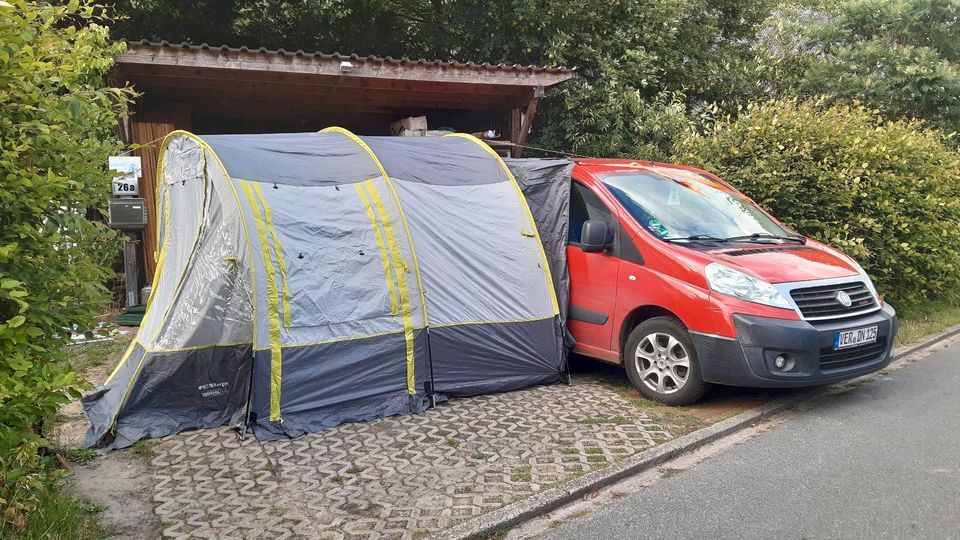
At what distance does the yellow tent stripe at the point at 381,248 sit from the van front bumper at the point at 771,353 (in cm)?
231

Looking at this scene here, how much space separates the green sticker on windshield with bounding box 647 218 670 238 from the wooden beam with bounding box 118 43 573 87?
429 cm

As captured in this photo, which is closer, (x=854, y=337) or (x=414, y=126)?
(x=854, y=337)

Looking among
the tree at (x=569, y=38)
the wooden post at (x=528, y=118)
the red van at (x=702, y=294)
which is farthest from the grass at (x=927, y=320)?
the wooden post at (x=528, y=118)

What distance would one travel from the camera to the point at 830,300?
210 inches

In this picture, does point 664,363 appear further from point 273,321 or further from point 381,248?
point 273,321

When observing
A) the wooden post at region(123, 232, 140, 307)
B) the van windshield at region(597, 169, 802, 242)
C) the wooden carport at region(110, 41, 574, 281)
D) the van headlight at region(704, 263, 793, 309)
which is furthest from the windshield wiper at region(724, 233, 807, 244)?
the wooden post at region(123, 232, 140, 307)

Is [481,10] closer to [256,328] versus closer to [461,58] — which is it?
[461,58]

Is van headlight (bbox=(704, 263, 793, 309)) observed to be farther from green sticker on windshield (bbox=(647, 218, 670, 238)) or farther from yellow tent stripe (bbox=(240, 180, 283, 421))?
yellow tent stripe (bbox=(240, 180, 283, 421))

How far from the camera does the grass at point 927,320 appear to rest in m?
7.95

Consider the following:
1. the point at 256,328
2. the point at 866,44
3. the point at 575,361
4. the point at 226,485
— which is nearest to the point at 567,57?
the point at 866,44

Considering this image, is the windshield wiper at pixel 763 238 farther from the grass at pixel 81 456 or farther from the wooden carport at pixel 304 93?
the grass at pixel 81 456

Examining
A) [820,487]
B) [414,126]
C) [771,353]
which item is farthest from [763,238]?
[414,126]

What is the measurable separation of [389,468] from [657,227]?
3.03 metres

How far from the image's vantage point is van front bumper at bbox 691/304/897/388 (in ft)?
16.5
